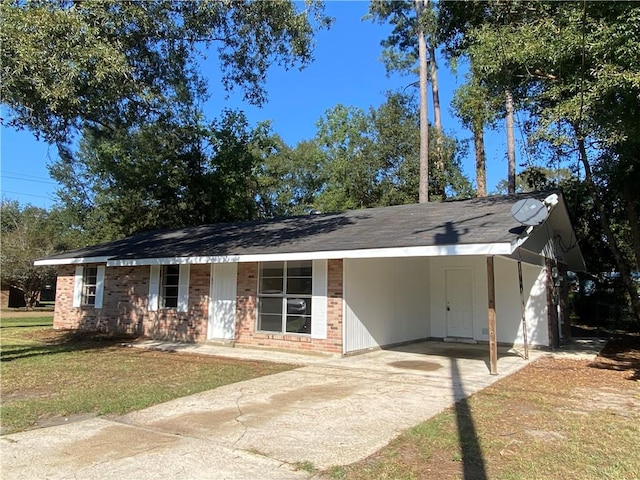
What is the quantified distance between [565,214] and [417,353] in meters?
6.55

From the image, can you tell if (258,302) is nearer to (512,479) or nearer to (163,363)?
(163,363)

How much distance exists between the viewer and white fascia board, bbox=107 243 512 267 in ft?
26.1

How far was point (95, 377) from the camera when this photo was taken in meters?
8.29

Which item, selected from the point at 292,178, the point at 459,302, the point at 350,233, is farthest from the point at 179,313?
the point at 292,178

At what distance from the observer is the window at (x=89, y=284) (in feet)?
53.7

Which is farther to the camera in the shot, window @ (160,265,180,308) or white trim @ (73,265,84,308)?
white trim @ (73,265,84,308)

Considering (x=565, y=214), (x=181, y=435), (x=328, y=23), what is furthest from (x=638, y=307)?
(x=181, y=435)

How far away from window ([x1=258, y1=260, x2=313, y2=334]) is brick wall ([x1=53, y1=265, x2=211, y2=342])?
192 cm

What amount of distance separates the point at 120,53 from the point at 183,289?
7.00 metres

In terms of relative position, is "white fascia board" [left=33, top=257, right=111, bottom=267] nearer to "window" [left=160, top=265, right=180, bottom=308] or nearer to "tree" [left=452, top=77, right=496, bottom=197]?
"window" [left=160, top=265, right=180, bottom=308]

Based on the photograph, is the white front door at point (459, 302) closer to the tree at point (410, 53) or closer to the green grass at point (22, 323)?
the tree at point (410, 53)

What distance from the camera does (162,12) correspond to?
891cm

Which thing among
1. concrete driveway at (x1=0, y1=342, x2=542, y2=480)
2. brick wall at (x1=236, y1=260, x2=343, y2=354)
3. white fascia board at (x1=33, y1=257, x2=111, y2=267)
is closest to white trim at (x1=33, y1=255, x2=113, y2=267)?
white fascia board at (x1=33, y1=257, x2=111, y2=267)

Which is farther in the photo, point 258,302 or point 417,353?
point 258,302
